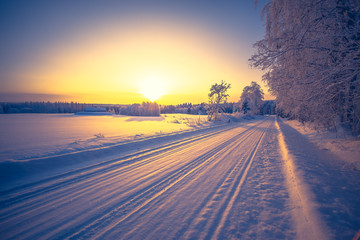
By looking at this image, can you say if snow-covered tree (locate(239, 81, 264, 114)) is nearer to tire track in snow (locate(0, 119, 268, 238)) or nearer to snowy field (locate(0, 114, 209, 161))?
snowy field (locate(0, 114, 209, 161))

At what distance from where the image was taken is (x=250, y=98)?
1864 inches

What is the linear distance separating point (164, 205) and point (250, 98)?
52176 mm

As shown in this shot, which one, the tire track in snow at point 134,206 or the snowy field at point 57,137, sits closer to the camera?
the tire track in snow at point 134,206

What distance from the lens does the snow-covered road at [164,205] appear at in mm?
2143

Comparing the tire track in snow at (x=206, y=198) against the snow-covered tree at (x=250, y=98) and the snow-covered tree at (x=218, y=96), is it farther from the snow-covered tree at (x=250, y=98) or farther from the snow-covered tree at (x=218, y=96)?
the snow-covered tree at (x=250, y=98)

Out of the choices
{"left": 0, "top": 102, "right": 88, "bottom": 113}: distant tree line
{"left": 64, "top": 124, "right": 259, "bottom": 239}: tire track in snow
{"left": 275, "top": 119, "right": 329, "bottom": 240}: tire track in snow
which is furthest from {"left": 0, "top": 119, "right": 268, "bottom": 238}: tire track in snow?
{"left": 0, "top": 102, "right": 88, "bottom": 113}: distant tree line

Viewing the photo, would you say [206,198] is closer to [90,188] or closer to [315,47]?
[90,188]

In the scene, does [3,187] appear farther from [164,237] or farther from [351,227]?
[351,227]

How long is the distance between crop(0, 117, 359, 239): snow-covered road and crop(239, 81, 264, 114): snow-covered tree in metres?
46.4

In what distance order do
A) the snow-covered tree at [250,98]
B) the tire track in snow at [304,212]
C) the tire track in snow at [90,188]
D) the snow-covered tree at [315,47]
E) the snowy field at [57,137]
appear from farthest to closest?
the snow-covered tree at [250,98]
the snowy field at [57,137]
the snow-covered tree at [315,47]
the tire track in snow at [90,188]
the tire track in snow at [304,212]

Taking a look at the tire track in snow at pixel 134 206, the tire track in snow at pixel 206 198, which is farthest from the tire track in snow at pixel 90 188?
the tire track in snow at pixel 206 198

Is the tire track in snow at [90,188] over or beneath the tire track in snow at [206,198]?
over

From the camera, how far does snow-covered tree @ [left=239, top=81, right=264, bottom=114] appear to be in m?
46.7

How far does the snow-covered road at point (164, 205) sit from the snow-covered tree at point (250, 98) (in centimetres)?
4645
